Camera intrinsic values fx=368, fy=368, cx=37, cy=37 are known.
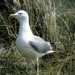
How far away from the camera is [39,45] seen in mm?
5422

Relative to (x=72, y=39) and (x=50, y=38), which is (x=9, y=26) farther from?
(x=72, y=39)

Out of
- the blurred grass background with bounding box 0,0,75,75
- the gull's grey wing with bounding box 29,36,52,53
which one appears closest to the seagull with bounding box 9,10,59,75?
the gull's grey wing with bounding box 29,36,52,53

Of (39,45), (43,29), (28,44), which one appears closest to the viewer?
(28,44)

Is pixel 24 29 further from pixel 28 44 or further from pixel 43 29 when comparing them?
pixel 43 29

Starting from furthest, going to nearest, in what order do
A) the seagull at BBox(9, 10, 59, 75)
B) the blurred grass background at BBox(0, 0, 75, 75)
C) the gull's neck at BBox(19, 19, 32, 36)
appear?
the blurred grass background at BBox(0, 0, 75, 75) < the gull's neck at BBox(19, 19, 32, 36) < the seagull at BBox(9, 10, 59, 75)

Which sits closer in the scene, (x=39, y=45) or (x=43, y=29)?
(x=39, y=45)

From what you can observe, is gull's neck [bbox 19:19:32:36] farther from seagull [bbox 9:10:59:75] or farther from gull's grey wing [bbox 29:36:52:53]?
gull's grey wing [bbox 29:36:52:53]

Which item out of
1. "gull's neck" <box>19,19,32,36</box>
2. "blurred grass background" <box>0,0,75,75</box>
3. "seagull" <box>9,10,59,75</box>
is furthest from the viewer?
"blurred grass background" <box>0,0,75,75</box>

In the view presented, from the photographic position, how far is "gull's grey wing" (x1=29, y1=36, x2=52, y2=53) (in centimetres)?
529

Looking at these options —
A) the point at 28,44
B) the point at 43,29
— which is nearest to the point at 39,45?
the point at 28,44

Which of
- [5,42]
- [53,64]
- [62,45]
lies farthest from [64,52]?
[5,42]

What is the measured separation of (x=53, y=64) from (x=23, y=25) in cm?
74

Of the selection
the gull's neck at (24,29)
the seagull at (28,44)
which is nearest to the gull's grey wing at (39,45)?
the seagull at (28,44)

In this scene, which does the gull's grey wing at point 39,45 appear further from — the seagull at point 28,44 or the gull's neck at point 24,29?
the gull's neck at point 24,29
